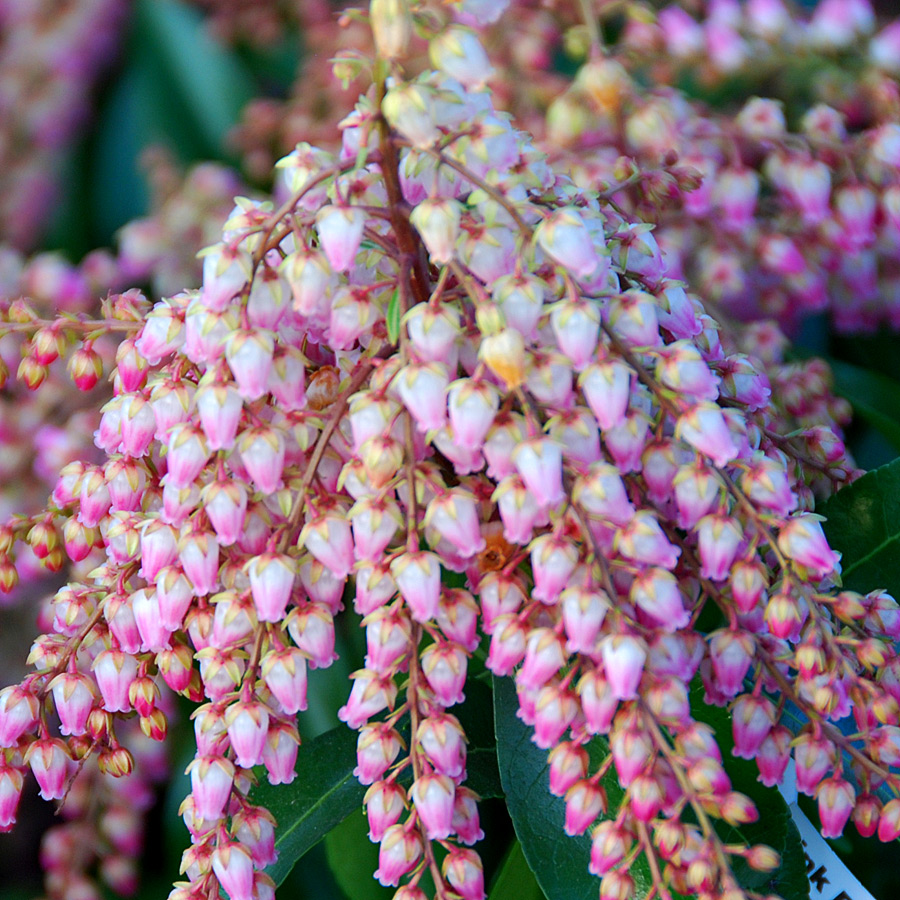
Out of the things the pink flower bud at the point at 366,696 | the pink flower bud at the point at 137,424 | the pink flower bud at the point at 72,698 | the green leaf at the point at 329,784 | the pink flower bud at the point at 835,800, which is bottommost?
the green leaf at the point at 329,784

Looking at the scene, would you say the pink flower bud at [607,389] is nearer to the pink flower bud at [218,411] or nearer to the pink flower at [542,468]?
the pink flower at [542,468]

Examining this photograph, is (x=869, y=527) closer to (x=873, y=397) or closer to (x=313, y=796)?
(x=873, y=397)

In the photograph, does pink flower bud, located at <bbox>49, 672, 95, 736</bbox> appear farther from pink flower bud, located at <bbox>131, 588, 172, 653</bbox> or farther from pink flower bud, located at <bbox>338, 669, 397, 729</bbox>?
pink flower bud, located at <bbox>338, 669, 397, 729</bbox>

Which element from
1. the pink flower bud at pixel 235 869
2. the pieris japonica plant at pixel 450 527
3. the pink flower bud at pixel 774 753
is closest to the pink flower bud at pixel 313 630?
the pieris japonica plant at pixel 450 527

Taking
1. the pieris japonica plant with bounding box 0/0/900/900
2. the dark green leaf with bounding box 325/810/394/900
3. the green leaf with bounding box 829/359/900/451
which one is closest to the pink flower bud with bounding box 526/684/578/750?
the pieris japonica plant with bounding box 0/0/900/900

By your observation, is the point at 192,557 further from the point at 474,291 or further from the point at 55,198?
the point at 55,198

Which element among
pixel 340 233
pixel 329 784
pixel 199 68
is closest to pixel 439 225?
pixel 340 233
